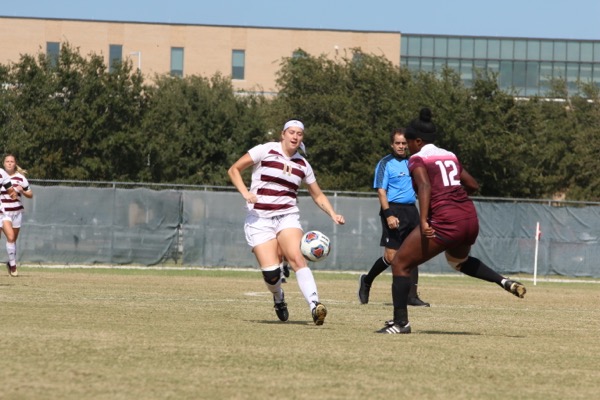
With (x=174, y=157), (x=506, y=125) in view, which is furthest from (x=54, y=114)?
(x=506, y=125)

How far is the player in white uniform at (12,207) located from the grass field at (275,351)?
5.84 m

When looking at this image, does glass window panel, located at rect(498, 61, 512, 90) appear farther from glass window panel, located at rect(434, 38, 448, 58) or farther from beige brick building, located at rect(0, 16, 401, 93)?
beige brick building, located at rect(0, 16, 401, 93)

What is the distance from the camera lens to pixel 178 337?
991 cm

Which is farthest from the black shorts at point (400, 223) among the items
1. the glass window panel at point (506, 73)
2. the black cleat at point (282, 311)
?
the glass window panel at point (506, 73)

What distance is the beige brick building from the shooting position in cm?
8925

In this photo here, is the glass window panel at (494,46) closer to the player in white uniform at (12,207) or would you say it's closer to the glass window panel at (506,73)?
the glass window panel at (506,73)

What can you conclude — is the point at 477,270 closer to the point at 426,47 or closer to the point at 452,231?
the point at 452,231

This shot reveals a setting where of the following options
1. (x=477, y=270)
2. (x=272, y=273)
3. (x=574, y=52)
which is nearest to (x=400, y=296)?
(x=477, y=270)

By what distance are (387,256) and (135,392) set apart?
9674 mm

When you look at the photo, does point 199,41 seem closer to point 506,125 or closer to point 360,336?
point 506,125

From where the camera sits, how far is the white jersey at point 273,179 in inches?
478

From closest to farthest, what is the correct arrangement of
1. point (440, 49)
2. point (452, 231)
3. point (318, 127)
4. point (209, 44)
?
point (452, 231)
point (318, 127)
point (209, 44)
point (440, 49)

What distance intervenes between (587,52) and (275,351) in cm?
10396

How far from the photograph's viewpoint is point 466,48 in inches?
4235
